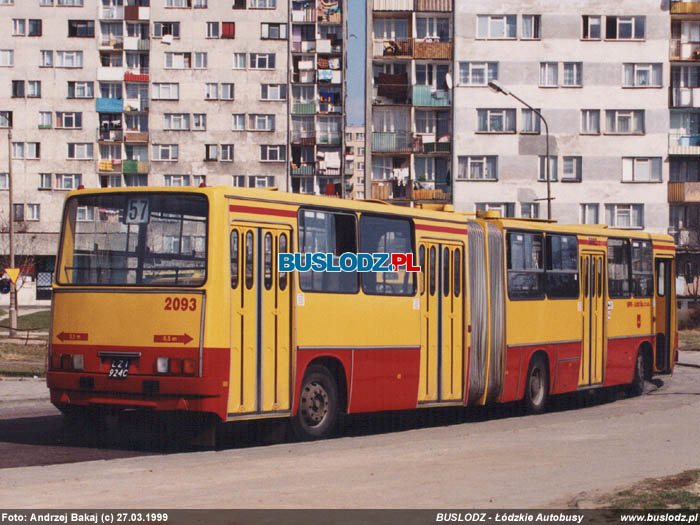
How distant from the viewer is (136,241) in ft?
50.5

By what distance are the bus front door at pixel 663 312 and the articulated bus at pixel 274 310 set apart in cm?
659

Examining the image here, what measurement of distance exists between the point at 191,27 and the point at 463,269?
7439 centimetres

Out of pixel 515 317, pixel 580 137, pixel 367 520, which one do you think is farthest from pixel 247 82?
pixel 367 520

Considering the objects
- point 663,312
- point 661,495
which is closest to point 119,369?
point 661,495

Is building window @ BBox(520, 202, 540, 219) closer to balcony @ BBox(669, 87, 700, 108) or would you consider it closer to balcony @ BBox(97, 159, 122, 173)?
balcony @ BBox(669, 87, 700, 108)

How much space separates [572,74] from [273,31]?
78.5 ft

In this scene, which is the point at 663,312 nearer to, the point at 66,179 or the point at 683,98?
the point at 683,98

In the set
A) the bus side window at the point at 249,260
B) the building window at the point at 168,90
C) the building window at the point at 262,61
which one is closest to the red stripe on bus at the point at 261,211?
the bus side window at the point at 249,260

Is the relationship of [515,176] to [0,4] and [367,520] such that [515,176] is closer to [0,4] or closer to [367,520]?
[0,4]

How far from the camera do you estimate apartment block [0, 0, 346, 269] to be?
301 feet

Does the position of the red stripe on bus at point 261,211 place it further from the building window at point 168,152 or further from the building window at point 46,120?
the building window at point 46,120

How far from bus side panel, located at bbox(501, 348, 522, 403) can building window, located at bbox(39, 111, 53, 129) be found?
75953 mm

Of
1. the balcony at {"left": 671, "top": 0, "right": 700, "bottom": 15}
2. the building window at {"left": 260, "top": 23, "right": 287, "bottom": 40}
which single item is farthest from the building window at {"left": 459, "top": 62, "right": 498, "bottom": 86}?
the building window at {"left": 260, "top": 23, "right": 287, "bottom": 40}

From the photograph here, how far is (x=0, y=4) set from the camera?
93.4 m
